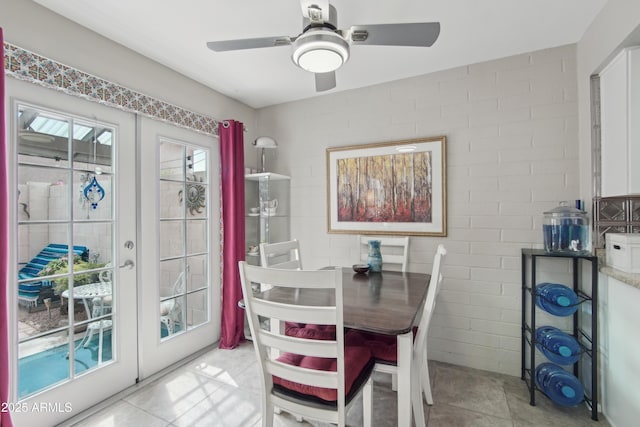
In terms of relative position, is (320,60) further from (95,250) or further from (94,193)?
(95,250)

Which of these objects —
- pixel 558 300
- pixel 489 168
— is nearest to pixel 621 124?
pixel 489 168

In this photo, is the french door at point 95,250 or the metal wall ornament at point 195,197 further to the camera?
the metal wall ornament at point 195,197

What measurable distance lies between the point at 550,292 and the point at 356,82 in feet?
7.62

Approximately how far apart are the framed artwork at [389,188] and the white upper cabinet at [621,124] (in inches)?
39.8

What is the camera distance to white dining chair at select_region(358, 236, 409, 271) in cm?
257

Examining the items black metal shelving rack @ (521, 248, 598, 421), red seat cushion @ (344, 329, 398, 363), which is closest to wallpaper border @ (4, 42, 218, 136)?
red seat cushion @ (344, 329, 398, 363)

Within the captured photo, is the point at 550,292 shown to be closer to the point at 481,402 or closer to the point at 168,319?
the point at 481,402

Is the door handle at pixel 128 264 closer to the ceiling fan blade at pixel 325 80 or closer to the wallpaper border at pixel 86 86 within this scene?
the wallpaper border at pixel 86 86

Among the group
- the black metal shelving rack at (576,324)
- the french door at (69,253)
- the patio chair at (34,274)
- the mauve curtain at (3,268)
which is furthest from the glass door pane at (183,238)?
the black metal shelving rack at (576,324)

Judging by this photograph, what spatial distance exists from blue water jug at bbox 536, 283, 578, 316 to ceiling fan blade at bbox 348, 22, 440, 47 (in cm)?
177

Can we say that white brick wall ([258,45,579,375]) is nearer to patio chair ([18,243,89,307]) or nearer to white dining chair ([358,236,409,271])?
white dining chair ([358,236,409,271])

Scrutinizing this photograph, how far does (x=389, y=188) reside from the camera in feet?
9.09

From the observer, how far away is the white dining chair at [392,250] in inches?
101

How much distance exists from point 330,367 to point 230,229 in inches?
73.2
